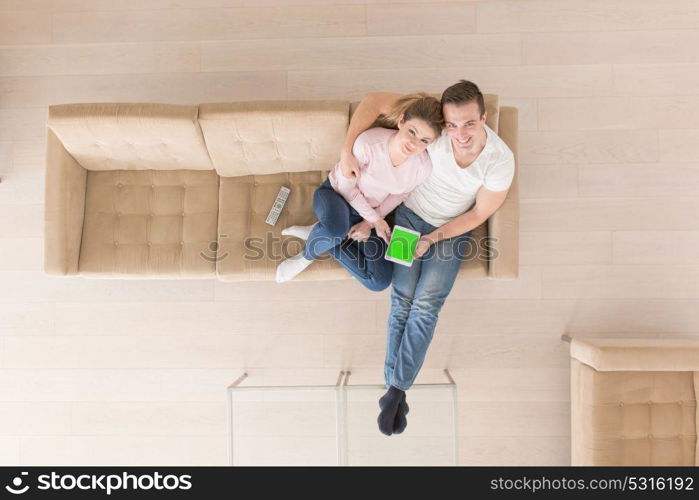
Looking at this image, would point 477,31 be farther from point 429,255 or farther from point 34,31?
point 34,31

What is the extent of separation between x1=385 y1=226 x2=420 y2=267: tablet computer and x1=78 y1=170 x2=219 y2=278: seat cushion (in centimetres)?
86

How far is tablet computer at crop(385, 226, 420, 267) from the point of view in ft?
6.64

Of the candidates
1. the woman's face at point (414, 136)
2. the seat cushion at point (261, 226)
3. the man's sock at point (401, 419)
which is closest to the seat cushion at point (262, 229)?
the seat cushion at point (261, 226)

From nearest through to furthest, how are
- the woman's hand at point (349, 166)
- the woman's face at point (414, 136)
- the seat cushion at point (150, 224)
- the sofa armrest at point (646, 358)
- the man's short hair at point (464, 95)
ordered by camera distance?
the man's short hair at point (464, 95) → the woman's face at point (414, 136) → the woman's hand at point (349, 166) → the sofa armrest at point (646, 358) → the seat cushion at point (150, 224)

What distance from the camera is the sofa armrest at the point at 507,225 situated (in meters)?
2.04

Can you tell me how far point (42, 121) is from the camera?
2590 millimetres

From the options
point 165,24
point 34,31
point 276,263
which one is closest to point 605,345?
point 276,263

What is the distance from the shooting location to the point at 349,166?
1882mm

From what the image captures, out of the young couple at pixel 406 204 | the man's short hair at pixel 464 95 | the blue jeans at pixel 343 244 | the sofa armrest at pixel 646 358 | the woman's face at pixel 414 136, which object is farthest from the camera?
the sofa armrest at pixel 646 358

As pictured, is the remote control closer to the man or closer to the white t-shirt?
the man

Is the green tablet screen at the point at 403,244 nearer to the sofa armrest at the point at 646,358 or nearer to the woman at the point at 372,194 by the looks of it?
the woman at the point at 372,194

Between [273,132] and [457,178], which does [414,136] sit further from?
[273,132]

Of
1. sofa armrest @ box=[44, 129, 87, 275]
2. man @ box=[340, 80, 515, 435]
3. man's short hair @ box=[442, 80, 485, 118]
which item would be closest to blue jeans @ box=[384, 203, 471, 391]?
man @ box=[340, 80, 515, 435]

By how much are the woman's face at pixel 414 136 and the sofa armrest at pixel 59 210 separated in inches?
60.8
